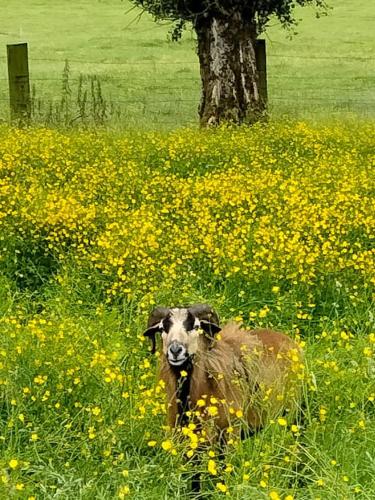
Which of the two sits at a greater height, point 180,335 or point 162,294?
point 180,335

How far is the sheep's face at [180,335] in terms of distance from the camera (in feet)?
16.3

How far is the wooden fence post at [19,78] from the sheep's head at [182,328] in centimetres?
1199

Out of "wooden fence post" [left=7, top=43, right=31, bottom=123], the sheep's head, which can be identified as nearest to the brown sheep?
the sheep's head

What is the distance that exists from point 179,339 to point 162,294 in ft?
7.64

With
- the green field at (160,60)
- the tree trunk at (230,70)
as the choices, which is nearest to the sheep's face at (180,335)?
the green field at (160,60)

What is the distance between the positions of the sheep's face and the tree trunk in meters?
12.1

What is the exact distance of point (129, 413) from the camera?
18.1 ft

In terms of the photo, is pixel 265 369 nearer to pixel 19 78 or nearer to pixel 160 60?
pixel 19 78

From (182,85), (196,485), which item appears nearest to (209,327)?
(196,485)

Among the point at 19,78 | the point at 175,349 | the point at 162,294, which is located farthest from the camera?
the point at 19,78

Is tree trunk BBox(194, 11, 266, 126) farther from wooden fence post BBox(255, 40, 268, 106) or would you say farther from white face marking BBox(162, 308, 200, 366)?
white face marking BBox(162, 308, 200, 366)

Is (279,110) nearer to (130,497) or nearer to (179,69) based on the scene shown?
(179,69)

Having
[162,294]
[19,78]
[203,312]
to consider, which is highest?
[19,78]

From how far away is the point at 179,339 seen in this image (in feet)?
16.5
